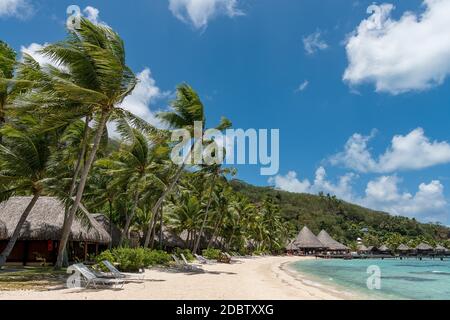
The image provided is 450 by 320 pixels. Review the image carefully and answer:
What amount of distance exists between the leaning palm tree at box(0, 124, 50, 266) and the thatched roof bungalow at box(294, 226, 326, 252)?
54457 mm

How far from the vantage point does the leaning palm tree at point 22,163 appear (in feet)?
45.5

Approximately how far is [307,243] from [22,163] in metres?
55.5

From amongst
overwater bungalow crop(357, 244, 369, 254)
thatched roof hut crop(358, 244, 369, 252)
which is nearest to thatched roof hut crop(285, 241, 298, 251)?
overwater bungalow crop(357, 244, 369, 254)

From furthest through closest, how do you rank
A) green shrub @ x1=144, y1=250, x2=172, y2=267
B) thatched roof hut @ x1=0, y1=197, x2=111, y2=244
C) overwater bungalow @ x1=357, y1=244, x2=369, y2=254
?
overwater bungalow @ x1=357, y1=244, x2=369, y2=254 < thatched roof hut @ x1=0, y1=197, x2=111, y2=244 < green shrub @ x1=144, y1=250, x2=172, y2=267

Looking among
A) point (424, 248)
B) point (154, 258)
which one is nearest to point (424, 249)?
point (424, 248)

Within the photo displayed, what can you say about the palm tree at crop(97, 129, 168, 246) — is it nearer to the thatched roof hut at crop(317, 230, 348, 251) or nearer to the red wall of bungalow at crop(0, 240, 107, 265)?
the red wall of bungalow at crop(0, 240, 107, 265)

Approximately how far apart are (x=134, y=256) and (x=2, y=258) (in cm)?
460

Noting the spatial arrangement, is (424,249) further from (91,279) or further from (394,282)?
(91,279)

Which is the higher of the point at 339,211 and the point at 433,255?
the point at 339,211

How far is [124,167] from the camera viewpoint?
20.3 m

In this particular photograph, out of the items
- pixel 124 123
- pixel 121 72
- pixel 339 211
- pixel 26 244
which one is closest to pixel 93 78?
pixel 121 72

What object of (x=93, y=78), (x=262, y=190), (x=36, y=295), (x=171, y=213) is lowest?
(x=36, y=295)

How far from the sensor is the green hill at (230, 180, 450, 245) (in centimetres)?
9325
